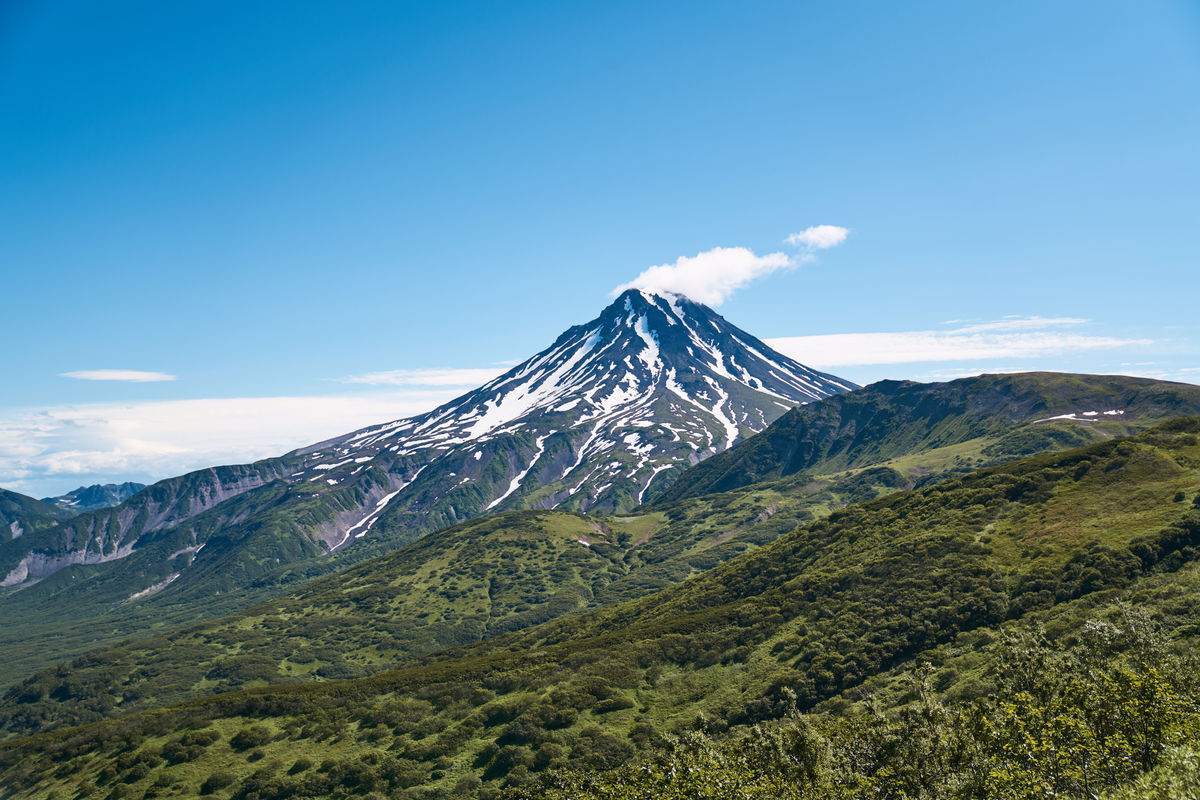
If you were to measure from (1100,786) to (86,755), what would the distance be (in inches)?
4954

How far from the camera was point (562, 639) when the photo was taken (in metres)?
169

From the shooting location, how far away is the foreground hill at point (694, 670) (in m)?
81.9

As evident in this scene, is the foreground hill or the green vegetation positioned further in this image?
the foreground hill

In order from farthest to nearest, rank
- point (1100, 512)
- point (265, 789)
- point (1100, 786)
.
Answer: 1. point (1100, 512)
2. point (265, 789)
3. point (1100, 786)

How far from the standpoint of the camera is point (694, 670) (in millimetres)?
104312

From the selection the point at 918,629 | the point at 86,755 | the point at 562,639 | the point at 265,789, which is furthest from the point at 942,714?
the point at 562,639

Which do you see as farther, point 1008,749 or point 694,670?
point 694,670

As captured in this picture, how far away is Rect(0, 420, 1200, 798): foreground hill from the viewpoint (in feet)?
269

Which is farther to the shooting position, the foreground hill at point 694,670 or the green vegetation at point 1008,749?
the foreground hill at point 694,670

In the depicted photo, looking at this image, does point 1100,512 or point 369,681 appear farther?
point 369,681

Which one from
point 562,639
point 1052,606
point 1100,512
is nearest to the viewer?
point 1052,606

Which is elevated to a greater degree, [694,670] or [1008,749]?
[1008,749]

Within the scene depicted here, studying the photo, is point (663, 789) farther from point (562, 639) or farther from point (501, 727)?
point (562, 639)

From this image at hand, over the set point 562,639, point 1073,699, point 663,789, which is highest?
point 1073,699
